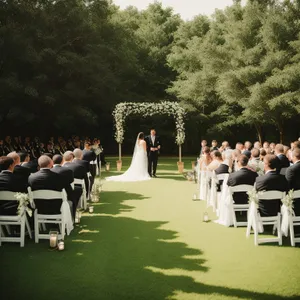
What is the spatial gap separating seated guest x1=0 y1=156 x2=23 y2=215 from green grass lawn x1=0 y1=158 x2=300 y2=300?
68 cm

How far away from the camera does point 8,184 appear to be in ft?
24.0

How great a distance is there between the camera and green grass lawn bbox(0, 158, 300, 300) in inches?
207

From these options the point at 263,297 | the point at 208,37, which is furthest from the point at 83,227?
the point at 208,37

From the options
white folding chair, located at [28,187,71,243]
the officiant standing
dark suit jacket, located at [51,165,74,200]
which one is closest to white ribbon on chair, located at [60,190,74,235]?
white folding chair, located at [28,187,71,243]

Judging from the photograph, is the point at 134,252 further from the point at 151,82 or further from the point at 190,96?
the point at 151,82

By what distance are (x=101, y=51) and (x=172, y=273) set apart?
79.2 feet

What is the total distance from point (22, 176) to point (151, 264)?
120 inches

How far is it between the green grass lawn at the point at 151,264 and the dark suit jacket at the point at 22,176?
43.7 inches

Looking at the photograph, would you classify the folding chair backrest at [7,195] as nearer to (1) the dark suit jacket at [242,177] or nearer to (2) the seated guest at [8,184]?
(2) the seated guest at [8,184]

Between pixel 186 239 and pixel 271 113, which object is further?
pixel 271 113

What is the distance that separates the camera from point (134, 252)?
22.9ft

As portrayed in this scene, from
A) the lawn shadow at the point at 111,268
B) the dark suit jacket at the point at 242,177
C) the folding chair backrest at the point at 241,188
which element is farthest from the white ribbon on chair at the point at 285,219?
the lawn shadow at the point at 111,268

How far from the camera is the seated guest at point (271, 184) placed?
7.55 m

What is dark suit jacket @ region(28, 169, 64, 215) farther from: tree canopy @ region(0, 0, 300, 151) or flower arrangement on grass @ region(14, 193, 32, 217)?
tree canopy @ region(0, 0, 300, 151)
